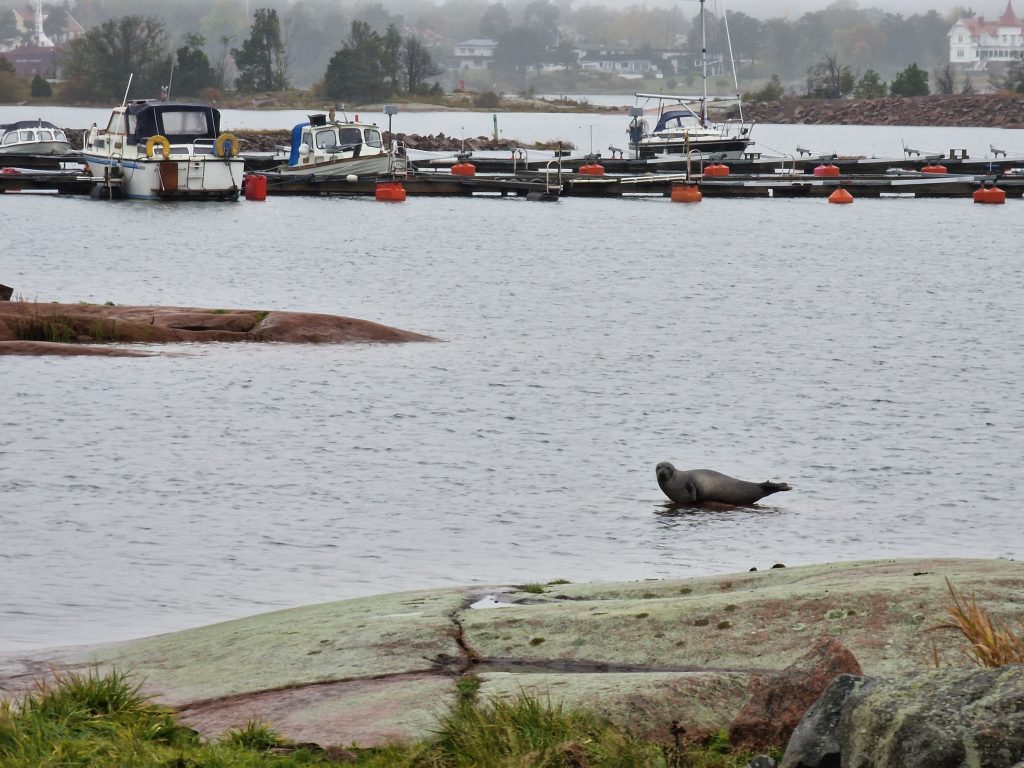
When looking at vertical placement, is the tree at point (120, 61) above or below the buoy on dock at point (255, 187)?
above

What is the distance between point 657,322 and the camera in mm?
30625

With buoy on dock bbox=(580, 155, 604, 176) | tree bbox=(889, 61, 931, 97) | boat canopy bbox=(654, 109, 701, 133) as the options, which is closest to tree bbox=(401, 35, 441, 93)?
tree bbox=(889, 61, 931, 97)

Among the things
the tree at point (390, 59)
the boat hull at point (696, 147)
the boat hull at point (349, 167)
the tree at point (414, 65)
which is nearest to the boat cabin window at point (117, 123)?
the boat hull at point (349, 167)

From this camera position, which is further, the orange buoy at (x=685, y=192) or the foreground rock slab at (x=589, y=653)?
the orange buoy at (x=685, y=192)

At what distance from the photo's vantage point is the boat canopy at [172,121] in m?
55.4

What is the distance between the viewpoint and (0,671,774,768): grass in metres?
5.62

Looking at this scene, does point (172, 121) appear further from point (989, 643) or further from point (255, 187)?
point (989, 643)

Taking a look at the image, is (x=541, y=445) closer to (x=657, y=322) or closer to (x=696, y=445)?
(x=696, y=445)

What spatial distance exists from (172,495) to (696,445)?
6.38 metres

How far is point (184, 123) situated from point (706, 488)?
4550 centimetres

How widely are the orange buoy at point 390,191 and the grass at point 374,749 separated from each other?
5662 centimetres

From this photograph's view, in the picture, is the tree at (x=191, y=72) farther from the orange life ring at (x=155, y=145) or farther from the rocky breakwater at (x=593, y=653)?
the rocky breakwater at (x=593, y=653)

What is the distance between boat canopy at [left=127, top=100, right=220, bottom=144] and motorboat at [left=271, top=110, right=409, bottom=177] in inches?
263

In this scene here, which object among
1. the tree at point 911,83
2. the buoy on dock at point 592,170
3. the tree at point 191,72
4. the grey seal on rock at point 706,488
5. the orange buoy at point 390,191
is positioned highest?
the tree at point 191,72
